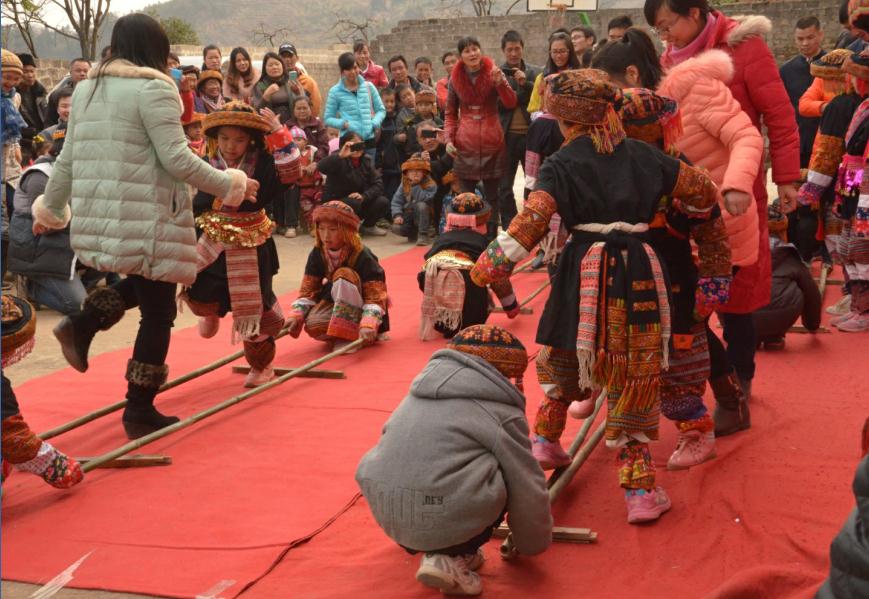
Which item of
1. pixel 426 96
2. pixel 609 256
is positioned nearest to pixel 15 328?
pixel 609 256

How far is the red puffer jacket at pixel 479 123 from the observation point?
880 cm

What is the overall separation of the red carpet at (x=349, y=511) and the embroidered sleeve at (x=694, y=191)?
1.00 m

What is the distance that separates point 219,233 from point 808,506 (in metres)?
2.96

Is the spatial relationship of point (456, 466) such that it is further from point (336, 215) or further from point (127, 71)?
point (336, 215)

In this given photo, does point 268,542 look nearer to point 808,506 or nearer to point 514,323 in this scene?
point 808,506

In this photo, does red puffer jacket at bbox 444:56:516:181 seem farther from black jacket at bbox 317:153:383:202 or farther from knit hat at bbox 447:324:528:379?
knit hat at bbox 447:324:528:379

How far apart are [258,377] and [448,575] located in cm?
283

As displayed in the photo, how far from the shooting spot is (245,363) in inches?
239

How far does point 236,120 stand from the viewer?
16.3ft

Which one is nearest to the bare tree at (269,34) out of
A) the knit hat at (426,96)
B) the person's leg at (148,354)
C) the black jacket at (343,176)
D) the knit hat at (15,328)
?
the knit hat at (426,96)

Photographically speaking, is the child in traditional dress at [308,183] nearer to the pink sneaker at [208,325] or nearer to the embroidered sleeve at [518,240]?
the pink sneaker at [208,325]

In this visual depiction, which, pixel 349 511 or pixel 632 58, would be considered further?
pixel 632 58

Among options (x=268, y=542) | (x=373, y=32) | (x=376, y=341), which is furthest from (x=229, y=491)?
(x=373, y=32)

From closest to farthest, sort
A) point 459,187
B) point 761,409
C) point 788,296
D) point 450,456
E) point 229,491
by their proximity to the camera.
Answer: point 450,456 → point 229,491 → point 761,409 → point 788,296 → point 459,187
